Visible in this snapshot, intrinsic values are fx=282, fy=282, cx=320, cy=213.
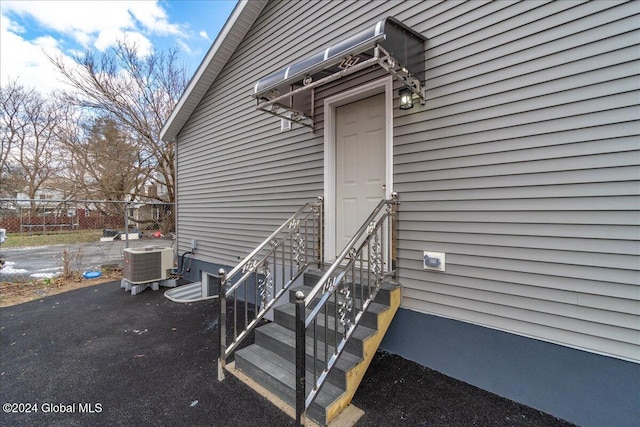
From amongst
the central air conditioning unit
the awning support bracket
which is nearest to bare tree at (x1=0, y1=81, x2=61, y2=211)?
the central air conditioning unit

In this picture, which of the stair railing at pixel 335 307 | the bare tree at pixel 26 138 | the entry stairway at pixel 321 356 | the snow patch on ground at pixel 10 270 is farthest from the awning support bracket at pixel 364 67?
the bare tree at pixel 26 138

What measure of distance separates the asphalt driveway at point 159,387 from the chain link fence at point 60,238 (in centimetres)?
364

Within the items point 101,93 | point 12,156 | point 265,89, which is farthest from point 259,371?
point 12,156

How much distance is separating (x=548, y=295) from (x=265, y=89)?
3.16 meters

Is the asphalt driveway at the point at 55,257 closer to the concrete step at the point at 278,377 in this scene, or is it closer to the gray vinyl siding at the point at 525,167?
the concrete step at the point at 278,377

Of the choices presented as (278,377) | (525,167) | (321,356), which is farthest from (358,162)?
(278,377)

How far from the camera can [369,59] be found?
2.40 metres

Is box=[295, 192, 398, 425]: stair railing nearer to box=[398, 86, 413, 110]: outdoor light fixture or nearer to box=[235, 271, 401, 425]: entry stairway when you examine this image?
box=[235, 271, 401, 425]: entry stairway

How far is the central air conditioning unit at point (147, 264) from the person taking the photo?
5172mm

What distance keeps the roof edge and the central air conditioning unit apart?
308 cm

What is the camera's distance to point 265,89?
120 inches

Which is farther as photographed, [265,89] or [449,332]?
[265,89]

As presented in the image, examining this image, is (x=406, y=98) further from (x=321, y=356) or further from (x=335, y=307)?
(x=321, y=356)

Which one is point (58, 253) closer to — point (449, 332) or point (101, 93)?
point (101, 93)
